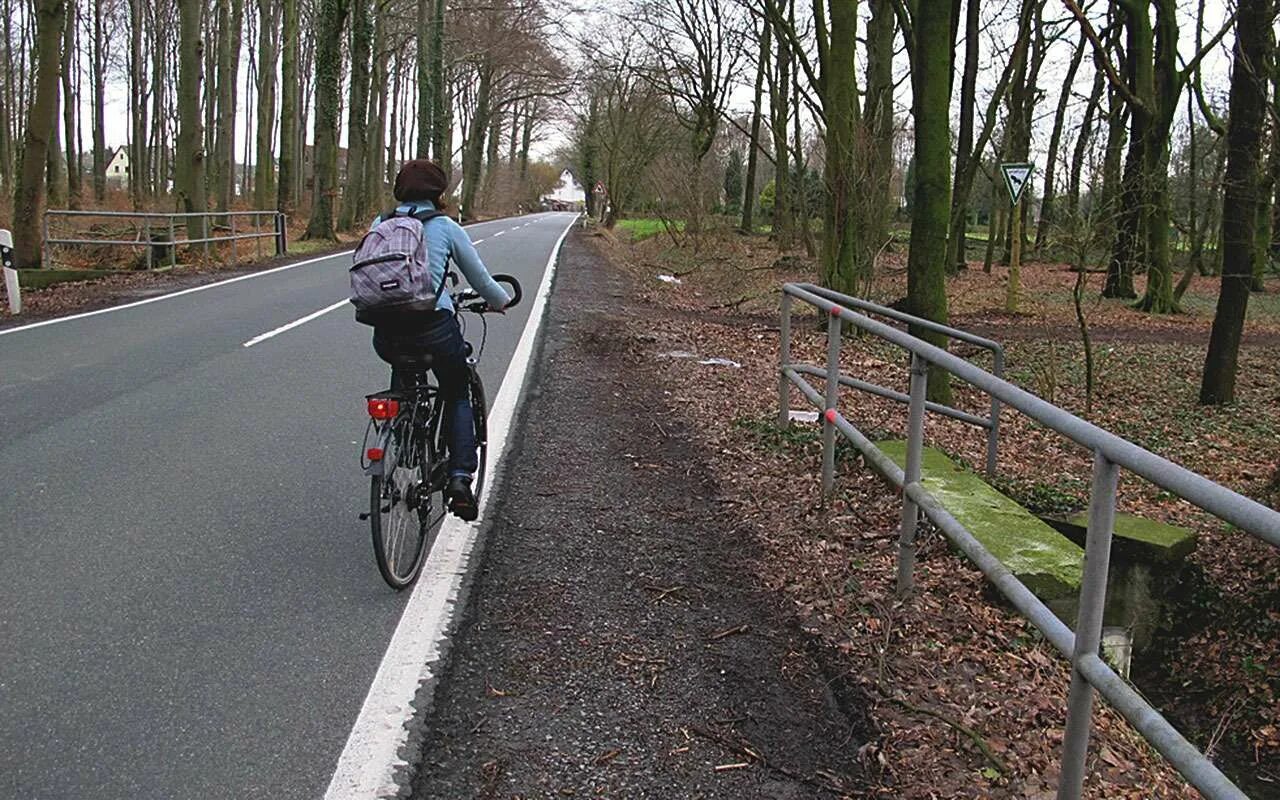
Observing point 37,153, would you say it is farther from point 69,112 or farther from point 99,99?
point 99,99

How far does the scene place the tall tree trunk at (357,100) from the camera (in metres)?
30.2

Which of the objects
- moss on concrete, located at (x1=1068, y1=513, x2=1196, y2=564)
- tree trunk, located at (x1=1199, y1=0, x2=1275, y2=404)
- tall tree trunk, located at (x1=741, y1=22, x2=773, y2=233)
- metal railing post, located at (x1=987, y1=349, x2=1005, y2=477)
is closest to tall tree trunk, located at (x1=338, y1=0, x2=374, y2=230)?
tall tree trunk, located at (x1=741, y1=22, x2=773, y2=233)

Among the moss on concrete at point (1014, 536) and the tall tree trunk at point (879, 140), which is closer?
the moss on concrete at point (1014, 536)

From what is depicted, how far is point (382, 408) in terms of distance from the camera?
14.6 ft

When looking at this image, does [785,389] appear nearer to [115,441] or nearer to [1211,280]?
[115,441]

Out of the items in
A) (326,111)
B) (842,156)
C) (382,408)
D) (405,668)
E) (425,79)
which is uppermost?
(425,79)

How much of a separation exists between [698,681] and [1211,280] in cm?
3495

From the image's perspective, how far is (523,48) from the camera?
42375 millimetres

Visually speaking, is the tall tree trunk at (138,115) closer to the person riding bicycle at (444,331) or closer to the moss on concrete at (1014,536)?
the person riding bicycle at (444,331)

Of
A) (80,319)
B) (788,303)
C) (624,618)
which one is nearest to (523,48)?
(80,319)

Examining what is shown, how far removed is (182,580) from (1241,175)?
38.2 ft

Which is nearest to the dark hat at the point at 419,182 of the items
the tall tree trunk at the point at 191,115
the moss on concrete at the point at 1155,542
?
the moss on concrete at the point at 1155,542

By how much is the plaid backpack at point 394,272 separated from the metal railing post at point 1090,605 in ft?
9.32

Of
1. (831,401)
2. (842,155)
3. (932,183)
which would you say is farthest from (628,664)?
(842,155)
